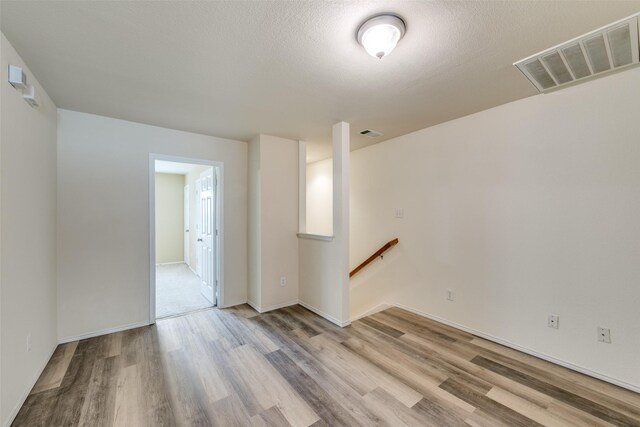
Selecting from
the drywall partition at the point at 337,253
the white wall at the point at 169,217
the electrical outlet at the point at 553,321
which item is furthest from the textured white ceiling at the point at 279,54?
the white wall at the point at 169,217

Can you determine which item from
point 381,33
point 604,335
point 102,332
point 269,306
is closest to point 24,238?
point 102,332

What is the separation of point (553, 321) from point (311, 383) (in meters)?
2.15

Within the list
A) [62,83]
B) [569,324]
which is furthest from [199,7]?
[569,324]

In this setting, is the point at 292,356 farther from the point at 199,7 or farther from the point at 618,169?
the point at 618,169

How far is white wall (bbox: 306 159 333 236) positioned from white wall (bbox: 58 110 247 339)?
8.34ft

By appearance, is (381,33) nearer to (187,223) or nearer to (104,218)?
(104,218)

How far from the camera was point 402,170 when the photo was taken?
11.4 ft

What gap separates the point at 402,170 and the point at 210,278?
3.17 m

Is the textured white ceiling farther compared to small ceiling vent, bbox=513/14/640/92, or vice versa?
small ceiling vent, bbox=513/14/640/92

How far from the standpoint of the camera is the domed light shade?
140 cm

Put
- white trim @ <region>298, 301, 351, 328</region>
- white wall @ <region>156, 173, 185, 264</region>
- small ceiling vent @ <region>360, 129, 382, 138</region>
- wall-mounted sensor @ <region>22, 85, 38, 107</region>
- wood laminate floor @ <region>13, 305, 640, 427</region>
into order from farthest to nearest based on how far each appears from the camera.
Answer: white wall @ <region>156, 173, 185, 264</region> < small ceiling vent @ <region>360, 129, 382, 138</region> < white trim @ <region>298, 301, 351, 328</region> < wall-mounted sensor @ <region>22, 85, 38, 107</region> < wood laminate floor @ <region>13, 305, 640, 427</region>

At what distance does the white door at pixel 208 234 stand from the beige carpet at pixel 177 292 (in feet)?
0.59

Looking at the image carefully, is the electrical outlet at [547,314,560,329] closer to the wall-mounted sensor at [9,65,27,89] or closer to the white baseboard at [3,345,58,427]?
the white baseboard at [3,345,58,427]

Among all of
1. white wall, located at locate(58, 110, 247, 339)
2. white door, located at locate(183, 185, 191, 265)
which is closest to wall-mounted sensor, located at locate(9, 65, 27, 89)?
white wall, located at locate(58, 110, 247, 339)
